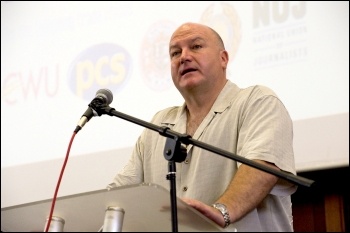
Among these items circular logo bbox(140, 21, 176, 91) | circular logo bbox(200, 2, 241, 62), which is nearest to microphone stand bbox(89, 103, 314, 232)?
circular logo bbox(200, 2, 241, 62)

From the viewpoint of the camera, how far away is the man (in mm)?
2117

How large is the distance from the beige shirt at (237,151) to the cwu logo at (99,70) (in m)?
1.75

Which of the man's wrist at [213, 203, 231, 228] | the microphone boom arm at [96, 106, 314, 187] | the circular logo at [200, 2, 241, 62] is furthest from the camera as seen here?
the circular logo at [200, 2, 241, 62]

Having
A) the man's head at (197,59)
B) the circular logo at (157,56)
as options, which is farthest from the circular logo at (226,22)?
the man's head at (197,59)

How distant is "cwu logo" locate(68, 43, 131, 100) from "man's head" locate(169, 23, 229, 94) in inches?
64.2

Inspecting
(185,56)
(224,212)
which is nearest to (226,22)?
(185,56)

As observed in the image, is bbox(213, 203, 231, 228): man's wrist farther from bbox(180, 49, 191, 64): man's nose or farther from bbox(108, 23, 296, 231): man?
bbox(180, 49, 191, 64): man's nose

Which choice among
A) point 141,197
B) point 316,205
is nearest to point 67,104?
point 316,205

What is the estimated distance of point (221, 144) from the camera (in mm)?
2387

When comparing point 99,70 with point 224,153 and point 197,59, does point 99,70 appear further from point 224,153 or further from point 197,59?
point 224,153

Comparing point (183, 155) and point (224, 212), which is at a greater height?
point (183, 155)

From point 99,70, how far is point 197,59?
1.90 meters

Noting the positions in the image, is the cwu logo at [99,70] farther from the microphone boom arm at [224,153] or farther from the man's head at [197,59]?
the microphone boom arm at [224,153]

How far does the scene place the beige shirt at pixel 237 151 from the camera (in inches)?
86.3
